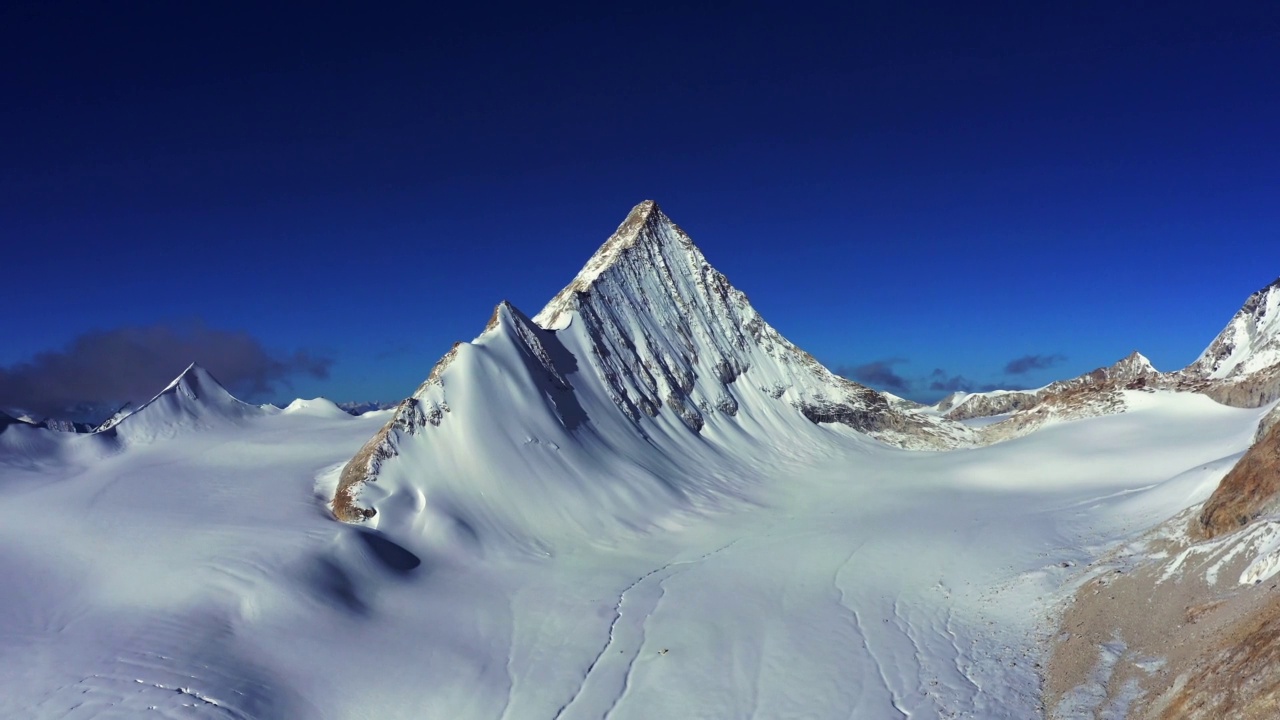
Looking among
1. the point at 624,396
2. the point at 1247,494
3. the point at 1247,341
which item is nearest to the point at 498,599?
the point at 1247,494

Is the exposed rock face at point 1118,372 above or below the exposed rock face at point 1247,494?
above

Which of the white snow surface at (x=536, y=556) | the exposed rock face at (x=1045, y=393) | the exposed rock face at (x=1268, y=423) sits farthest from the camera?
the exposed rock face at (x=1045, y=393)

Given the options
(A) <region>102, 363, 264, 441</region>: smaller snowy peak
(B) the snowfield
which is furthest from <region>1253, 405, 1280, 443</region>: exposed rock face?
(A) <region>102, 363, 264, 441</region>: smaller snowy peak

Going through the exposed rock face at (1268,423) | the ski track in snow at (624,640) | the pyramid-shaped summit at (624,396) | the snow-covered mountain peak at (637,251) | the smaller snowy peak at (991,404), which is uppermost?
the snow-covered mountain peak at (637,251)

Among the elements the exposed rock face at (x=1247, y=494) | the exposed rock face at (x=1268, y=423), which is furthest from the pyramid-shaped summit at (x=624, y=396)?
the exposed rock face at (x=1268, y=423)

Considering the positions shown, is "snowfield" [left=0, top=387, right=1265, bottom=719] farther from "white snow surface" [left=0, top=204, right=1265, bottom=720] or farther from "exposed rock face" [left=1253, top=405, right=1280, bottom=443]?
"exposed rock face" [left=1253, top=405, right=1280, bottom=443]

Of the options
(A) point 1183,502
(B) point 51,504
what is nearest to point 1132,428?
(A) point 1183,502

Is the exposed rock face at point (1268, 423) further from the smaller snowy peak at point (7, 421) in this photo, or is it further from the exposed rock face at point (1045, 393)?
the smaller snowy peak at point (7, 421)
